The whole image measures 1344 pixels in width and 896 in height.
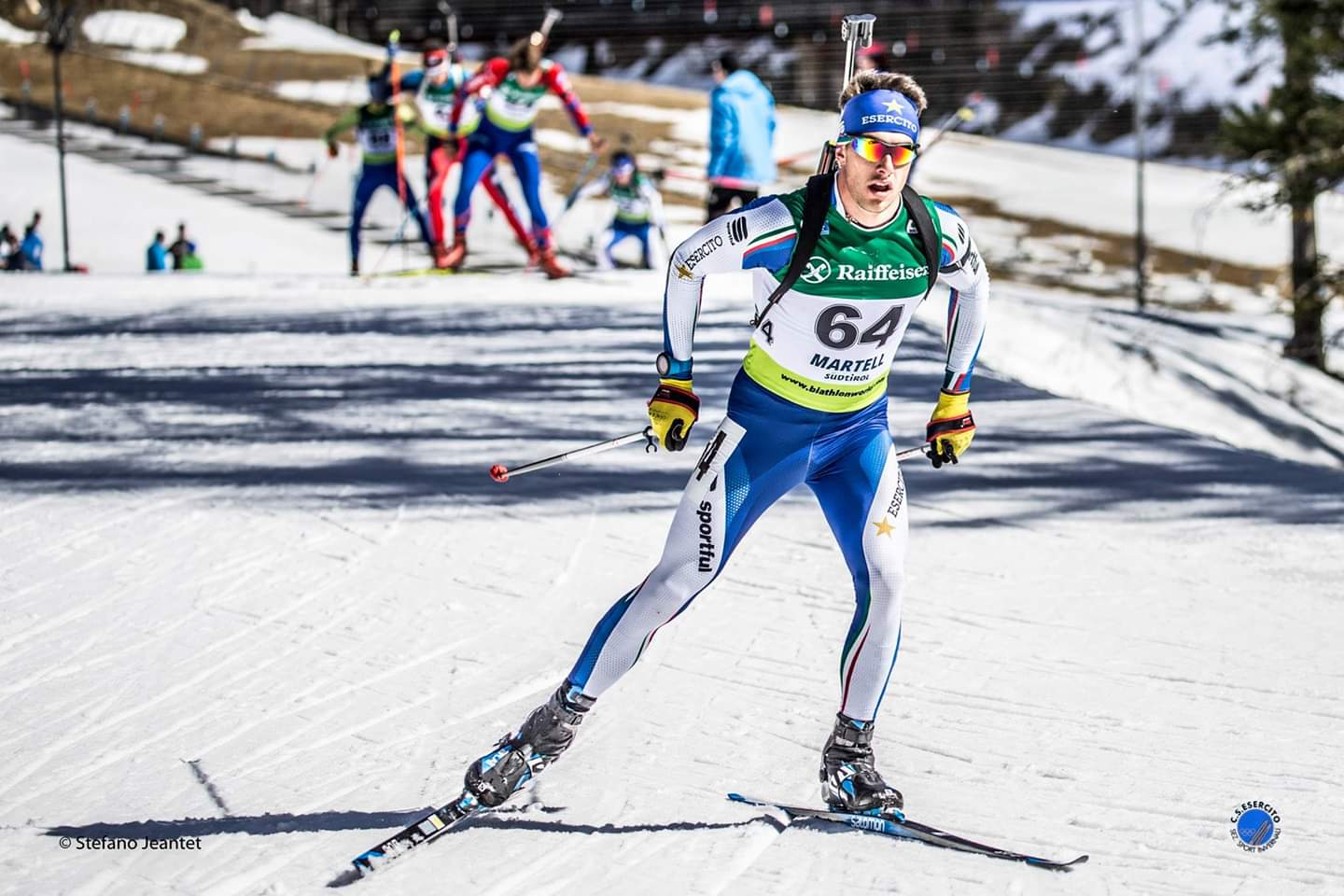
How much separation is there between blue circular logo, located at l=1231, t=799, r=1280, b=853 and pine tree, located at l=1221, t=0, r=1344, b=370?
14.0m

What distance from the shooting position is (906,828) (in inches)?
155

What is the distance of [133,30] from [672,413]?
3884 centimetres

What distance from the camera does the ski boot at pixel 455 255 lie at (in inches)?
603

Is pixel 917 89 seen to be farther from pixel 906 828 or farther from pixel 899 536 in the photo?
pixel 906 828

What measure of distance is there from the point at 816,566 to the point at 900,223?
114 inches

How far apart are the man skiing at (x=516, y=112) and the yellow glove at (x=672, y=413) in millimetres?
9376

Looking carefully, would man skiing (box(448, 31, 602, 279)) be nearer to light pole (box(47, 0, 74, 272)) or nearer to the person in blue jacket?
the person in blue jacket

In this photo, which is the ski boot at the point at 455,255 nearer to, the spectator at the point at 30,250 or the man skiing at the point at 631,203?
the man skiing at the point at 631,203

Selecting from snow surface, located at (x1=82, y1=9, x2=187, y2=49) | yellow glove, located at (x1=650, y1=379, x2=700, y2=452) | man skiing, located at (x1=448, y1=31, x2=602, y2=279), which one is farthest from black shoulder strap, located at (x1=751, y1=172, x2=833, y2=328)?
snow surface, located at (x1=82, y1=9, x2=187, y2=49)

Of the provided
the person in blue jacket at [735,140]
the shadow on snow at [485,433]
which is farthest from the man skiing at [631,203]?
the shadow on snow at [485,433]

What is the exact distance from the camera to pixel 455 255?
15.6 meters

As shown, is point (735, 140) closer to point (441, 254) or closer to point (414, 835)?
point (441, 254)

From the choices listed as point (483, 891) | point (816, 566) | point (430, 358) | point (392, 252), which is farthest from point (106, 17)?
point (483, 891)

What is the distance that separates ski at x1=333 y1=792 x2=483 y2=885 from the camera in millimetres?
3693
